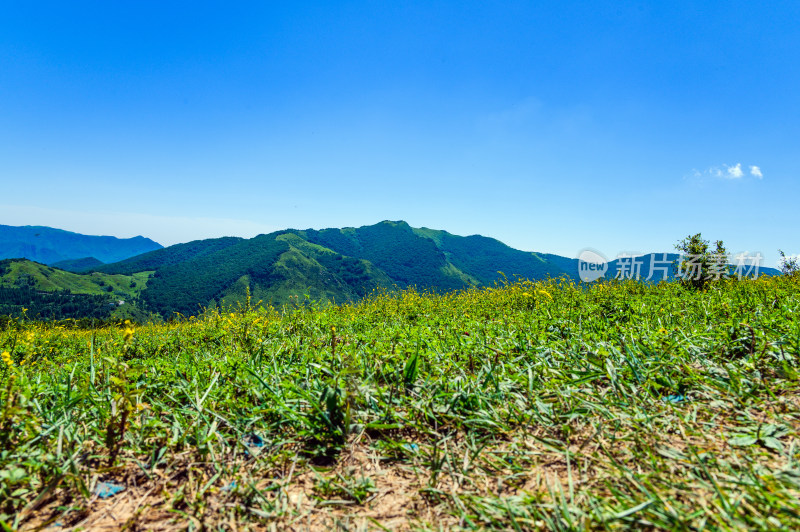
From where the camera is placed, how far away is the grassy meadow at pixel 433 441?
1680 millimetres

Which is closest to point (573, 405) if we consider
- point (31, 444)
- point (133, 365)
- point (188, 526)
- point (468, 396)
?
point (468, 396)

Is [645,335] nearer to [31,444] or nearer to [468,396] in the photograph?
[468,396]

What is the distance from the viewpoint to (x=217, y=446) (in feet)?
7.32

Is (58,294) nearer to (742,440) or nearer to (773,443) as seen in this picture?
(742,440)

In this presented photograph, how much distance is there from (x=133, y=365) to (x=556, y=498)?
418 centimetres

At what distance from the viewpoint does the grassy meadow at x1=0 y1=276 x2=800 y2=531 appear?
168 centimetres
